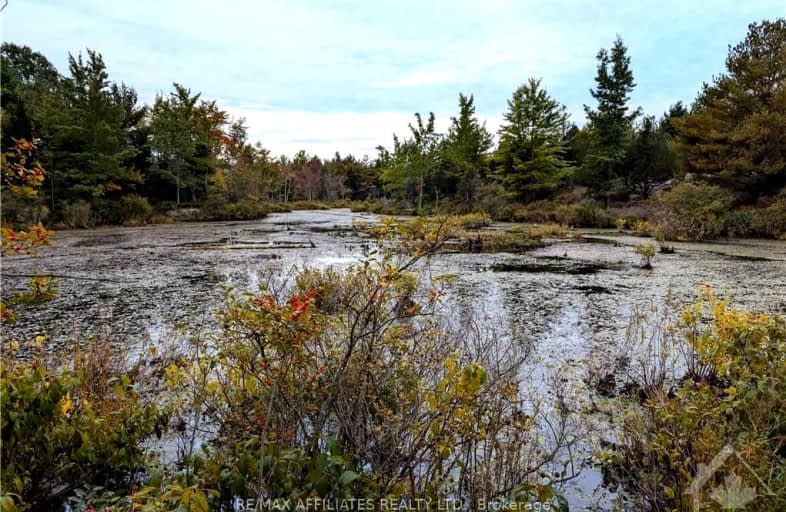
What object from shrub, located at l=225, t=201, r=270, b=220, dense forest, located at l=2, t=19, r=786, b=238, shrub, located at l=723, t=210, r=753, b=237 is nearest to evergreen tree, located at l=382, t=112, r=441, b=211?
dense forest, located at l=2, t=19, r=786, b=238

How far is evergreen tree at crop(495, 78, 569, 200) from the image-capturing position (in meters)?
22.5

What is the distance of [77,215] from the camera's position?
54.9ft

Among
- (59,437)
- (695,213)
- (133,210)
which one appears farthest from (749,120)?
(133,210)

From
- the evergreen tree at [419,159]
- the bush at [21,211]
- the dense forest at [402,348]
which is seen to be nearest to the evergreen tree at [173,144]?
the dense forest at [402,348]

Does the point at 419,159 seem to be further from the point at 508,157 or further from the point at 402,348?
the point at 402,348

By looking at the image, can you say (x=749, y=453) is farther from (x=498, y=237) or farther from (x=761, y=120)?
(x=761, y=120)

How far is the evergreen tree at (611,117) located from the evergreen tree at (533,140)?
162cm

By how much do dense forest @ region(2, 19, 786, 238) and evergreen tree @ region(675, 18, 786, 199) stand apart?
0.04 metres

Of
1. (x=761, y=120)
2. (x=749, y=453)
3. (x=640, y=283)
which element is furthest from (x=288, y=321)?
(x=761, y=120)

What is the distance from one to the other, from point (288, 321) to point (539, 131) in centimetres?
2364

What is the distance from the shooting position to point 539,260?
975cm

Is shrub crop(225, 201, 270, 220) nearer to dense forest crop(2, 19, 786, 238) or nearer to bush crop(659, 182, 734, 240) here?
dense forest crop(2, 19, 786, 238)

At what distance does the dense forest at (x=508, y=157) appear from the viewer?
14836mm

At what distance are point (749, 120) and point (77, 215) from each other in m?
23.3
